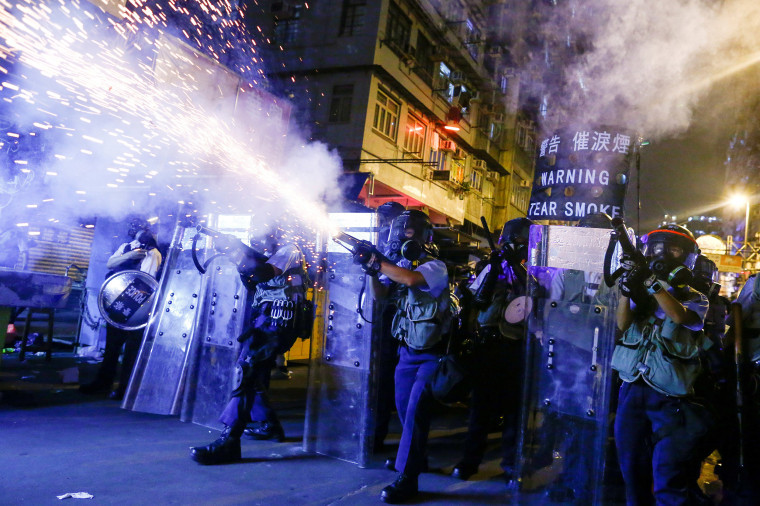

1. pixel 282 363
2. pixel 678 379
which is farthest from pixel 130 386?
pixel 678 379

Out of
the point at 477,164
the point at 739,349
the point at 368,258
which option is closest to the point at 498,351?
A: the point at 368,258

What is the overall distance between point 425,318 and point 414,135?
62.2 ft

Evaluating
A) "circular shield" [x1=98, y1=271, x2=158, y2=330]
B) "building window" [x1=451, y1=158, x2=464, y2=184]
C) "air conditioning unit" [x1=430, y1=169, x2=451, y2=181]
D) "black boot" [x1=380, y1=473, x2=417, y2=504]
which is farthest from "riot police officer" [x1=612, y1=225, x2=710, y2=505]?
"building window" [x1=451, y1=158, x2=464, y2=184]

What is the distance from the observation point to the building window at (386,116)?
64.1ft

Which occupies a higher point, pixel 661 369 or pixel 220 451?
pixel 661 369

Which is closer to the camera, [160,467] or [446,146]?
[160,467]

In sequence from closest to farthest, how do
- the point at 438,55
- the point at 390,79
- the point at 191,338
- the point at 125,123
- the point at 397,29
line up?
the point at 191,338
the point at 125,123
the point at 390,79
the point at 397,29
the point at 438,55

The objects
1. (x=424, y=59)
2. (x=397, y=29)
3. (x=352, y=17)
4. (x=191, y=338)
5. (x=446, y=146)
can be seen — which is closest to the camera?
(x=191, y=338)

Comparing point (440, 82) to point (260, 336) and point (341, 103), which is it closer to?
point (341, 103)

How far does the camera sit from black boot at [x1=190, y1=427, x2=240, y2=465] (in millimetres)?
4469

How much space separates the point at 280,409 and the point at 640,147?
5150 millimetres

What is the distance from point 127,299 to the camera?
6734mm

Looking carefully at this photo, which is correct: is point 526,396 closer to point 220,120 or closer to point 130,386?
point 130,386

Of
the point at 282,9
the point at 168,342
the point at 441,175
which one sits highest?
the point at 282,9
